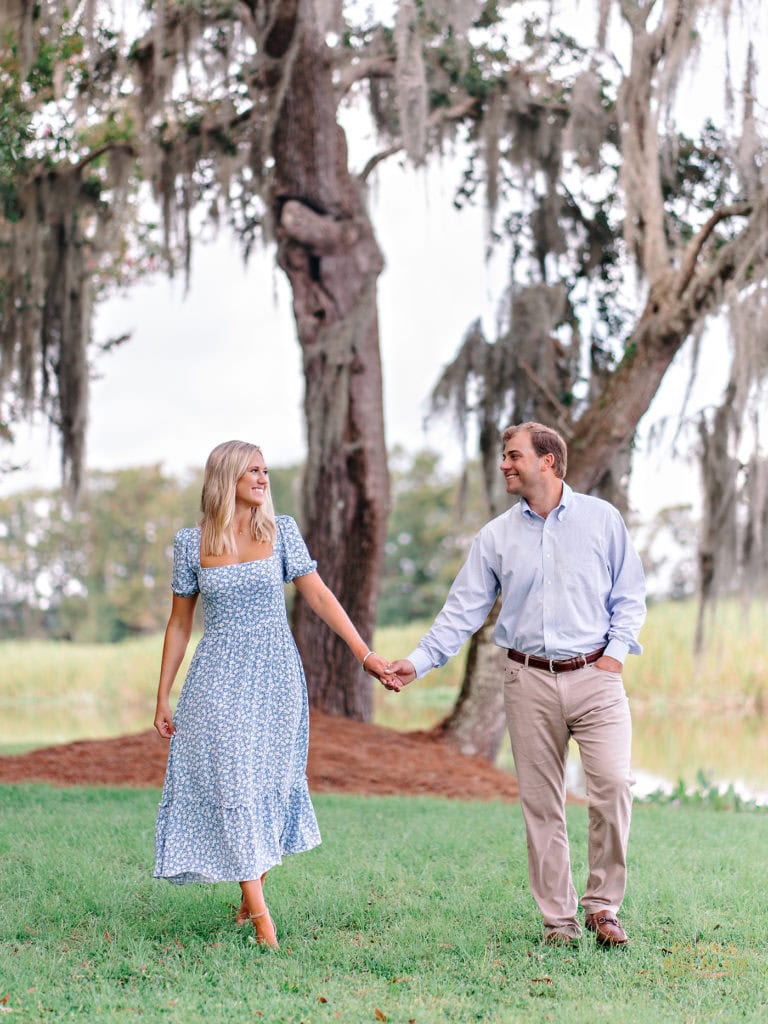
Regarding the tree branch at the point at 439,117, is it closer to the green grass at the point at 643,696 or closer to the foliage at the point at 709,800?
the green grass at the point at 643,696

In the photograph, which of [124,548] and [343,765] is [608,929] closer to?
[343,765]

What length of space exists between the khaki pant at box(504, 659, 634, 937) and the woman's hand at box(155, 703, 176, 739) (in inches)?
43.5

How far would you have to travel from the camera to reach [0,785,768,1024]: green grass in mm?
3262

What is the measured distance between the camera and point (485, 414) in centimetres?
974

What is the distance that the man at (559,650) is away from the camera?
3881 millimetres

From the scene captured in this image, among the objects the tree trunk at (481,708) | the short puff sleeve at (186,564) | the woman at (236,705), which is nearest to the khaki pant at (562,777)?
the woman at (236,705)

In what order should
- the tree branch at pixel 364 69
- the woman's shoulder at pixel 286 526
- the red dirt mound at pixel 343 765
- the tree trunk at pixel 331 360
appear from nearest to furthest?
the woman's shoulder at pixel 286 526 < the red dirt mound at pixel 343 765 < the tree trunk at pixel 331 360 < the tree branch at pixel 364 69

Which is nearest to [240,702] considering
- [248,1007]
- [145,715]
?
[248,1007]

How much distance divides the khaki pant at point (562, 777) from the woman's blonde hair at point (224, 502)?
0.97 meters

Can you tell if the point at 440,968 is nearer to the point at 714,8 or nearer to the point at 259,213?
the point at 714,8

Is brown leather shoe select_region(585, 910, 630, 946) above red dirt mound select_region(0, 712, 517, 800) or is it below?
above

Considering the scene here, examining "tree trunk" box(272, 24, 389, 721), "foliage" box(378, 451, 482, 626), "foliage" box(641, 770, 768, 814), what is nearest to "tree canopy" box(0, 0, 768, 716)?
"tree trunk" box(272, 24, 389, 721)

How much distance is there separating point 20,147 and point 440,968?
7495mm

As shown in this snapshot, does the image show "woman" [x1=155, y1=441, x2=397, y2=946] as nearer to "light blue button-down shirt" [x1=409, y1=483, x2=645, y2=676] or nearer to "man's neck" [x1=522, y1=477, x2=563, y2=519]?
"light blue button-down shirt" [x1=409, y1=483, x2=645, y2=676]
